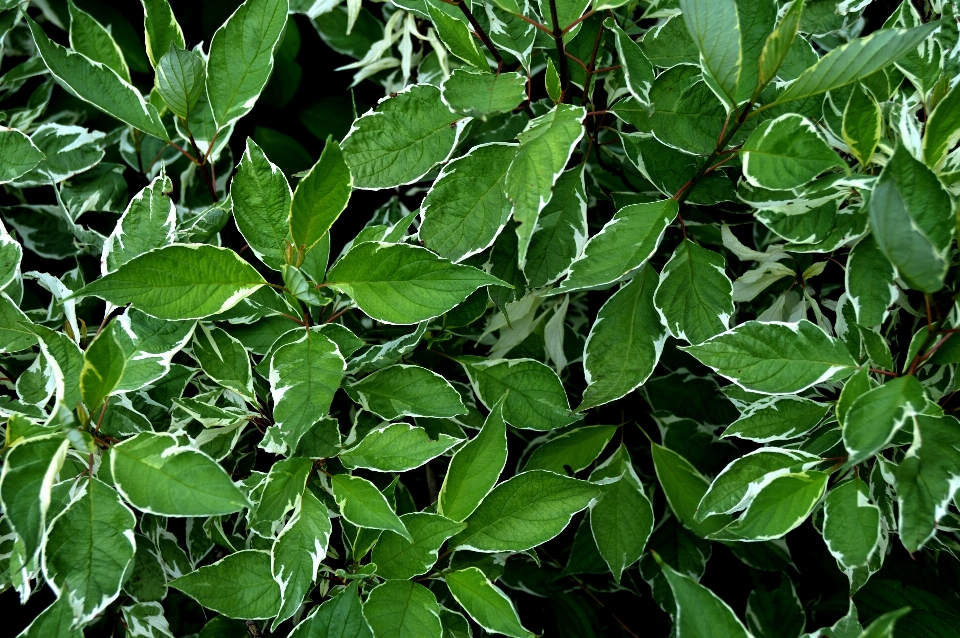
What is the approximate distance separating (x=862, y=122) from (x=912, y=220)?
23 centimetres

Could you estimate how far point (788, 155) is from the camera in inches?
26.5

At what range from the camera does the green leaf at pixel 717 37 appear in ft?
2.05

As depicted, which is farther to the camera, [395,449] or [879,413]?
[395,449]

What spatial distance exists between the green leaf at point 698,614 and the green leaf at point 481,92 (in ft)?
1.51

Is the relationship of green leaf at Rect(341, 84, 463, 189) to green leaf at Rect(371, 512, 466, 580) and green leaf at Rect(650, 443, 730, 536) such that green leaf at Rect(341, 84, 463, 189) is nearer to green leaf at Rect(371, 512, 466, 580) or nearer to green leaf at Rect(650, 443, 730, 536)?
green leaf at Rect(371, 512, 466, 580)

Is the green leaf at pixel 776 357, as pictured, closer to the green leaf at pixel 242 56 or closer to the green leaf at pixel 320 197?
the green leaf at pixel 320 197

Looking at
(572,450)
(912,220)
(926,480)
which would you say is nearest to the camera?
(912,220)

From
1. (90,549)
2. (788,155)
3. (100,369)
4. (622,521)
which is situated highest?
(788,155)

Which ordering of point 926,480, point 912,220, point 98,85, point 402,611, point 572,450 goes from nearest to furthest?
point 912,220
point 926,480
point 402,611
point 98,85
point 572,450

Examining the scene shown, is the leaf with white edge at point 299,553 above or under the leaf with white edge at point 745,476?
under

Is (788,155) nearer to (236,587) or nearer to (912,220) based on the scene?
(912,220)

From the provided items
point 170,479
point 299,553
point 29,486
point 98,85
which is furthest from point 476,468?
point 98,85

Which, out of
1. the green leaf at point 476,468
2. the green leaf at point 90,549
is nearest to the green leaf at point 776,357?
the green leaf at point 476,468

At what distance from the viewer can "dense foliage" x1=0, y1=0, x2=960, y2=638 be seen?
636mm
